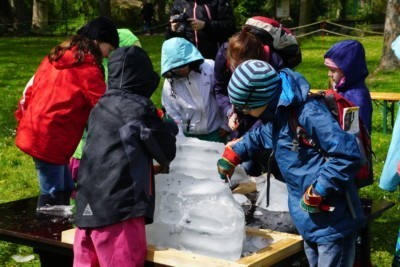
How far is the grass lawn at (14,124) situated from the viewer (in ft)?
18.6

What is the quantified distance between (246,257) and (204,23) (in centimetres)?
263

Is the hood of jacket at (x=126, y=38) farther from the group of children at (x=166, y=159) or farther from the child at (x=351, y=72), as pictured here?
the group of children at (x=166, y=159)

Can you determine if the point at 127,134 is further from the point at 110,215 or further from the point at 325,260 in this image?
the point at 325,260

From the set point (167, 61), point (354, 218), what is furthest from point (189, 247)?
point (167, 61)

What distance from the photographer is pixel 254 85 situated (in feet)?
11.2

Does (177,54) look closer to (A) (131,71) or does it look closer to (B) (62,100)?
(B) (62,100)

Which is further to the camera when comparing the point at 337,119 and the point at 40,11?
the point at 40,11

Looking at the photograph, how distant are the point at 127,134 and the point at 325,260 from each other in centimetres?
111

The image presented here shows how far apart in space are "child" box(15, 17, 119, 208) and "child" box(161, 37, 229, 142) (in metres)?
Answer: 0.66

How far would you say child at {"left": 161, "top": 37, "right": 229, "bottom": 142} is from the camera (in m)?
5.15

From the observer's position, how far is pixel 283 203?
14.4 ft

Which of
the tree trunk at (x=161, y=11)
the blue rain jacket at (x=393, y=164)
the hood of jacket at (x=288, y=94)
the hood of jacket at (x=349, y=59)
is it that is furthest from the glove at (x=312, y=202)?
the tree trunk at (x=161, y=11)

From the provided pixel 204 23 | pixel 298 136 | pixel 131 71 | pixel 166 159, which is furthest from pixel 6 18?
pixel 298 136

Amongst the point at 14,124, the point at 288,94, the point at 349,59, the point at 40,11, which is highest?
the point at 288,94
